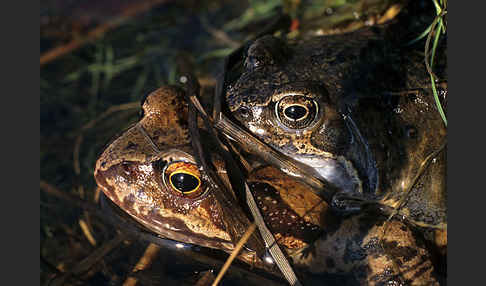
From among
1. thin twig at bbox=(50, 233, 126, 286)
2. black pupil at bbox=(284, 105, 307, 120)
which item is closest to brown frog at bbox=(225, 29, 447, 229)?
black pupil at bbox=(284, 105, 307, 120)

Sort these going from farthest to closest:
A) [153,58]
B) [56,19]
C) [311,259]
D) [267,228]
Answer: [56,19] < [153,58] < [311,259] < [267,228]

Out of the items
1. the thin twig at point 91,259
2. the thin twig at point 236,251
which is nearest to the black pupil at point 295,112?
the thin twig at point 236,251

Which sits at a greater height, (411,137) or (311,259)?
(411,137)

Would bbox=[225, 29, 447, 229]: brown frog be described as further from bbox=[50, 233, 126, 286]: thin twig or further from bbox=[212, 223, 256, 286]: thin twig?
bbox=[50, 233, 126, 286]: thin twig

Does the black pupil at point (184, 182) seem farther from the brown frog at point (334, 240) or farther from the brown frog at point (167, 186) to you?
the brown frog at point (334, 240)

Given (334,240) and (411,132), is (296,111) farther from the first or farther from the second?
(334,240)

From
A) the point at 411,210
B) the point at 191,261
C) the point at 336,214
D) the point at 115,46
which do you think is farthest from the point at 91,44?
the point at 411,210

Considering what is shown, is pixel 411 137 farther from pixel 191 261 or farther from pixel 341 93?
pixel 191 261
